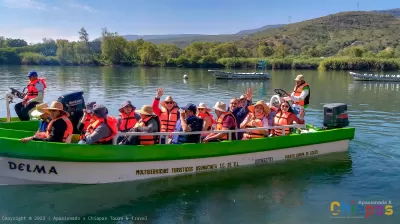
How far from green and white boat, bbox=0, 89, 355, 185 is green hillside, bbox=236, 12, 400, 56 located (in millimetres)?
98699

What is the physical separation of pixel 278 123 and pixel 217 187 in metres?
2.56

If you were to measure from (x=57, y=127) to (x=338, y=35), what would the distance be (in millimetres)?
139069

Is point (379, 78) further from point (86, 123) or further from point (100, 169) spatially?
point (100, 169)

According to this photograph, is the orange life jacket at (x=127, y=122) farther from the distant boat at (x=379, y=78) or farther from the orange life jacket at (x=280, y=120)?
the distant boat at (x=379, y=78)

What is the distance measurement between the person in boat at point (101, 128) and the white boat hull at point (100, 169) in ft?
1.95

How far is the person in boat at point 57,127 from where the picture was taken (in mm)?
7195

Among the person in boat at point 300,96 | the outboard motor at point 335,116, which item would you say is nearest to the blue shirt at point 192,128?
the person in boat at point 300,96

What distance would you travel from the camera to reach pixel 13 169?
7.41m

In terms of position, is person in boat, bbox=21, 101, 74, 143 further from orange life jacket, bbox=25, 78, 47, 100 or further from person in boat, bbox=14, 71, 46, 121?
orange life jacket, bbox=25, 78, 47, 100

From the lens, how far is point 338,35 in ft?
435

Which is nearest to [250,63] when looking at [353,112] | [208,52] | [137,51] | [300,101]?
[208,52]

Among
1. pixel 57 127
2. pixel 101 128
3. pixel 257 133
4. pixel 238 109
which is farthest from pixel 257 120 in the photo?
pixel 57 127

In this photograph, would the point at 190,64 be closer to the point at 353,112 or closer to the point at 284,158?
the point at 353,112

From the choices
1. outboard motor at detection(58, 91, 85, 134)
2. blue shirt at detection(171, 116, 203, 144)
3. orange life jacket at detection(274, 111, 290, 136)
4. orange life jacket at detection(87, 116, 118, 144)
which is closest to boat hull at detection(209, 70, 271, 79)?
orange life jacket at detection(274, 111, 290, 136)
